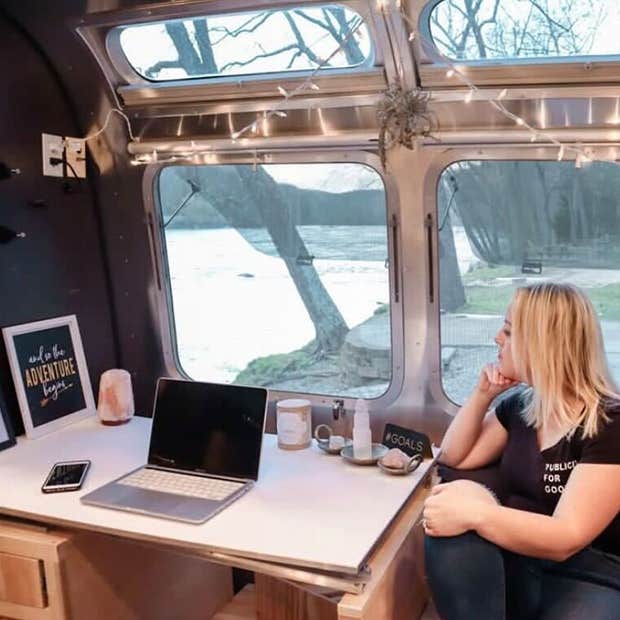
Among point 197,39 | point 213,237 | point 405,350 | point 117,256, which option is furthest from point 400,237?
point 117,256

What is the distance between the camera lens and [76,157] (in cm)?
237

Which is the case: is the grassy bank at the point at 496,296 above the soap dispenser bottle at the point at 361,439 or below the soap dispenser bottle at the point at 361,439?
above

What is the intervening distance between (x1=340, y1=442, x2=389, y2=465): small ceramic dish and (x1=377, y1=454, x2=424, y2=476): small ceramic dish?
1.2 inches

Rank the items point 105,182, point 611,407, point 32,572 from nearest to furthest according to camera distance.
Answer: point 611,407
point 32,572
point 105,182

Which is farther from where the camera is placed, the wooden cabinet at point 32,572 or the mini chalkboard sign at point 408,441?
the mini chalkboard sign at point 408,441

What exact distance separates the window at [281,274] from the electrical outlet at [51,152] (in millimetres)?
375

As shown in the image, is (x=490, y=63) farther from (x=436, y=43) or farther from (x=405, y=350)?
(x=405, y=350)

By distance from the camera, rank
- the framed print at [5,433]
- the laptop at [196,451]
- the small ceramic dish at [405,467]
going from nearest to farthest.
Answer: the laptop at [196,451] < the small ceramic dish at [405,467] < the framed print at [5,433]

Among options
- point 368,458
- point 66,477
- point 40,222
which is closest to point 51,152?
point 40,222

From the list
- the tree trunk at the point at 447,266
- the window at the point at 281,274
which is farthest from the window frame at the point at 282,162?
the tree trunk at the point at 447,266

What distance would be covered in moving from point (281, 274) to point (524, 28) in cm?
110

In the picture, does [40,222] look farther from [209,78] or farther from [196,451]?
[196,451]

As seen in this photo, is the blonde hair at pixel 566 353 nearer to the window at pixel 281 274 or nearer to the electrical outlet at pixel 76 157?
the window at pixel 281 274

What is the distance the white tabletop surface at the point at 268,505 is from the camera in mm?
1474
